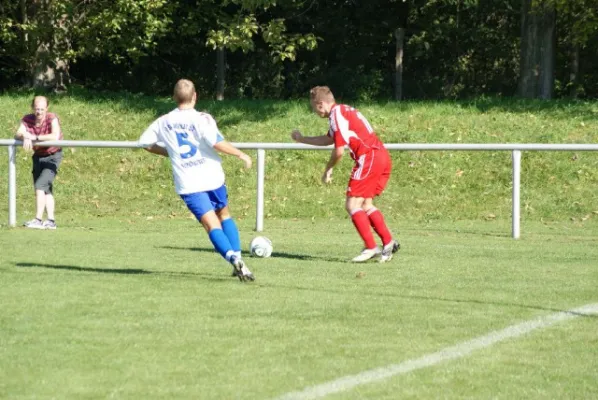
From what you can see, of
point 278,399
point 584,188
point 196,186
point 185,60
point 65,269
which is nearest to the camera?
point 278,399

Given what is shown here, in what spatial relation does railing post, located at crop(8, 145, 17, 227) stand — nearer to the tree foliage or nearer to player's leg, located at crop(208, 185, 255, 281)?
player's leg, located at crop(208, 185, 255, 281)

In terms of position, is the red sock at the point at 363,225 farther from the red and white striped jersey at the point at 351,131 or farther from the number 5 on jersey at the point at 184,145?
the number 5 on jersey at the point at 184,145

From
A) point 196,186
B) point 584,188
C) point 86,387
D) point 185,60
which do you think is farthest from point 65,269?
point 185,60

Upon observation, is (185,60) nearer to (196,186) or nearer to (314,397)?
(196,186)

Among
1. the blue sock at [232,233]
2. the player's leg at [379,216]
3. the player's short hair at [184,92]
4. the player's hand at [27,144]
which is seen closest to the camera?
the player's short hair at [184,92]

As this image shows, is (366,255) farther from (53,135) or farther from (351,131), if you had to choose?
(53,135)

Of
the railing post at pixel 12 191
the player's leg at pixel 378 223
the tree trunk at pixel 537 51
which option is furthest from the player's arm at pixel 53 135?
the tree trunk at pixel 537 51

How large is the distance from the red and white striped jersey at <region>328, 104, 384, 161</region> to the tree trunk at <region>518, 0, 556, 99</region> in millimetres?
16721

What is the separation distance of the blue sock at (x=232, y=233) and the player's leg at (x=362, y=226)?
77.5 inches

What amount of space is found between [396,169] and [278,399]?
16.3 meters

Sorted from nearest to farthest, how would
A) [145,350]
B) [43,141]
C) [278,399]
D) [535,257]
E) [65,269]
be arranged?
[278,399] < [145,350] < [65,269] < [535,257] < [43,141]

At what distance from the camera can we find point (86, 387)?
611 cm

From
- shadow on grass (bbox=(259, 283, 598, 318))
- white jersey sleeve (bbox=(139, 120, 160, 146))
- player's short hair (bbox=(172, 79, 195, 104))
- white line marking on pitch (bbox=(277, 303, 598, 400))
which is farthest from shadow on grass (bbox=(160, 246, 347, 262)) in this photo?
white line marking on pitch (bbox=(277, 303, 598, 400))

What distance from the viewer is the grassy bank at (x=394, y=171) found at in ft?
66.9
